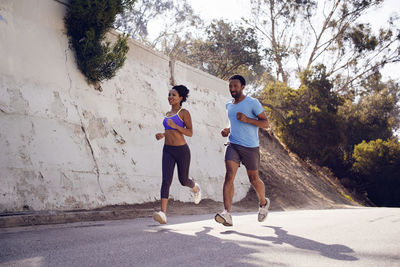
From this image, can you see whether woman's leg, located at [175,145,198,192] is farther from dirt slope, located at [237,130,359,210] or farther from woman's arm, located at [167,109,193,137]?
dirt slope, located at [237,130,359,210]

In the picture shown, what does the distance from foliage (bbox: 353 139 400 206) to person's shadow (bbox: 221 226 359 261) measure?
834 inches

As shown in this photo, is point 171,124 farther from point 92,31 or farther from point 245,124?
point 92,31

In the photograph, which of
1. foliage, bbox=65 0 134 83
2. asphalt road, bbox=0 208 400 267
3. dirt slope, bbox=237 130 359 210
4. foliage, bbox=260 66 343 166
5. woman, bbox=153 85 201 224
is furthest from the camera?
foliage, bbox=260 66 343 166

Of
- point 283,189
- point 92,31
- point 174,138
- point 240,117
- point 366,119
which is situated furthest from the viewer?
point 366,119

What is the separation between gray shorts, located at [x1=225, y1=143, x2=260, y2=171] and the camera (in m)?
6.03

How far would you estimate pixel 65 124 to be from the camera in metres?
8.64

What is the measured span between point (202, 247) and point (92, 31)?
21.9ft

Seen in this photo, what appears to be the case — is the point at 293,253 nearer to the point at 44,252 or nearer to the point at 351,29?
the point at 44,252

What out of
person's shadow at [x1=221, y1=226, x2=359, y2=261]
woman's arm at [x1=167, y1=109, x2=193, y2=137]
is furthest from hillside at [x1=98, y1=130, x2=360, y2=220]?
person's shadow at [x1=221, y1=226, x2=359, y2=261]

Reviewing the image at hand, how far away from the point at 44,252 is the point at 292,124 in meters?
21.0

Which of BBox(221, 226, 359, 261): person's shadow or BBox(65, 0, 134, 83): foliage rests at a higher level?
BBox(65, 0, 134, 83): foliage

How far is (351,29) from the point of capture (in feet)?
97.7

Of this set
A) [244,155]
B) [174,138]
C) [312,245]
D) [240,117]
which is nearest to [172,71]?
[174,138]

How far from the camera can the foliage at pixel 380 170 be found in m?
24.3
